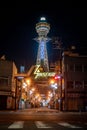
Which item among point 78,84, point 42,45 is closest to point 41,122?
point 78,84

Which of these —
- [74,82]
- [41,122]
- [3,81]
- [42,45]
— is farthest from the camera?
[42,45]

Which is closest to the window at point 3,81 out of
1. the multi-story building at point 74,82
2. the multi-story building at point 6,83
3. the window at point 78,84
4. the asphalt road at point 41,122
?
the multi-story building at point 6,83

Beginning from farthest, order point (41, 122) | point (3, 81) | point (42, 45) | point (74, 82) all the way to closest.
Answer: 1. point (42, 45)
2. point (74, 82)
3. point (3, 81)
4. point (41, 122)

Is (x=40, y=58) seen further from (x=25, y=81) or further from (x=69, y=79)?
(x=69, y=79)

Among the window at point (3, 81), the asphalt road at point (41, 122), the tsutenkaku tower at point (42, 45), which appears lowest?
the asphalt road at point (41, 122)

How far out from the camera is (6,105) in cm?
7181

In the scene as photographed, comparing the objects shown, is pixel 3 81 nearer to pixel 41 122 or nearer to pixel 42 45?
pixel 41 122

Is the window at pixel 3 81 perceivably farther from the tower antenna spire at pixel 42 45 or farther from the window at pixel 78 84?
the tower antenna spire at pixel 42 45

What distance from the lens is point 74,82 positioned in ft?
242

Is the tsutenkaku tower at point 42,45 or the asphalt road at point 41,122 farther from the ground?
the tsutenkaku tower at point 42,45

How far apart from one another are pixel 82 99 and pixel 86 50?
16575 millimetres

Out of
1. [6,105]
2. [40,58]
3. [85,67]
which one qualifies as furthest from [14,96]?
[40,58]

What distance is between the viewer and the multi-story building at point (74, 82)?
7188 cm

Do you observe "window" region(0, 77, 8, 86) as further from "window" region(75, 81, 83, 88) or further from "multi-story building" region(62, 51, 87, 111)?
"window" region(75, 81, 83, 88)
